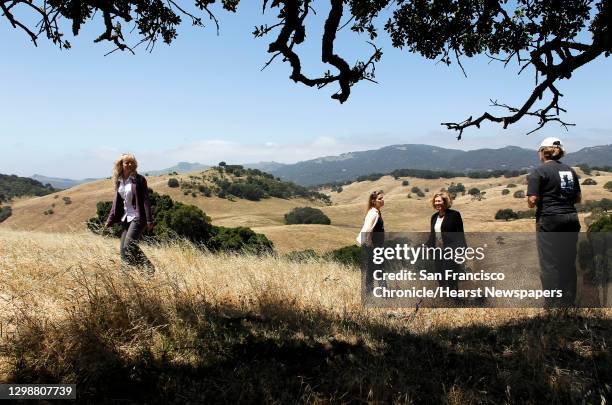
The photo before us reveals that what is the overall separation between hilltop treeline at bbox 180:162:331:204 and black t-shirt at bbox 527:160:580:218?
368 feet

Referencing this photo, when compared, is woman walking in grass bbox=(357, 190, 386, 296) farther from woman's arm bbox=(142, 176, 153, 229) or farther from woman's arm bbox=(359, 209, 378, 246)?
woman's arm bbox=(142, 176, 153, 229)

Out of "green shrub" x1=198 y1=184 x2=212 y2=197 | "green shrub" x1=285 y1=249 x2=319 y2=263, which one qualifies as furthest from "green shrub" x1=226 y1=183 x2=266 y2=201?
"green shrub" x1=285 y1=249 x2=319 y2=263

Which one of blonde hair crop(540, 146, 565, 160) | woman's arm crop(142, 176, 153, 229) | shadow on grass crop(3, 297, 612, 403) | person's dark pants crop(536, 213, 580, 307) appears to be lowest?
shadow on grass crop(3, 297, 612, 403)

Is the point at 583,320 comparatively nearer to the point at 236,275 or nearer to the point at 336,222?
the point at 236,275

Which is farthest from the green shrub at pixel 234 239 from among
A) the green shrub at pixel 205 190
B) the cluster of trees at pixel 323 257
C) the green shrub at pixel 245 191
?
the green shrub at pixel 245 191

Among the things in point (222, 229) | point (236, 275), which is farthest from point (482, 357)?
point (222, 229)

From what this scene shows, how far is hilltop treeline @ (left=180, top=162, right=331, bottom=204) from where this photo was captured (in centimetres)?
11869

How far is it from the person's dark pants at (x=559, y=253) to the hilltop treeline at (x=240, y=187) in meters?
112

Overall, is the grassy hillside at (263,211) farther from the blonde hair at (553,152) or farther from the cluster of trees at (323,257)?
the blonde hair at (553,152)

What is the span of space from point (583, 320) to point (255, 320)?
3.76 meters

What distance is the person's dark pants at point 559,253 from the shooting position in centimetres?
527

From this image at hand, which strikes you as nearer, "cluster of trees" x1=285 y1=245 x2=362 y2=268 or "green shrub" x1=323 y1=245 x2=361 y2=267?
"cluster of trees" x1=285 y1=245 x2=362 y2=268

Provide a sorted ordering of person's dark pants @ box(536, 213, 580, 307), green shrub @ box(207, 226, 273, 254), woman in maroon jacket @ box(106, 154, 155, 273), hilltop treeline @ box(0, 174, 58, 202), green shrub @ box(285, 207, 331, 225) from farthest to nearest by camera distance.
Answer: hilltop treeline @ box(0, 174, 58, 202) → green shrub @ box(285, 207, 331, 225) → green shrub @ box(207, 226, 273, 254) → woman in maroon jacket @ box(106, 154, 155, 273) → person's dark pants @ box(536, 213, 580, 307)

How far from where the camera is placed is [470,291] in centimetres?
631
